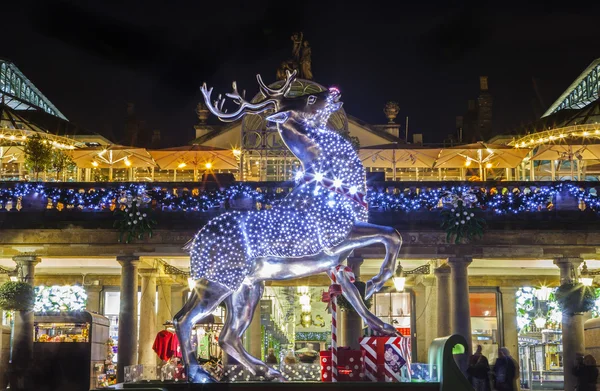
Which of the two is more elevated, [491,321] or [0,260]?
[0,260]

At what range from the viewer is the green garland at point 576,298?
1034 inches

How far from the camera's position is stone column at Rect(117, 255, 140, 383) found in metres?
27.5

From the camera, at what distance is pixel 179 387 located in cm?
1224

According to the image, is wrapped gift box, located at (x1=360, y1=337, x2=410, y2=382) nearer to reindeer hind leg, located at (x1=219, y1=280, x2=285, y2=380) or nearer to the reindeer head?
reindeer hind leg, located at (x1=219, y1=280, x2=285, y2=380)

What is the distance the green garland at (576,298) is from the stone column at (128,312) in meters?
12.9

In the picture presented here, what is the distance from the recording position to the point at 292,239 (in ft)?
41.0

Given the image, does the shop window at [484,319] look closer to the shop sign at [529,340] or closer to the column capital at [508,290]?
the column capital at [508,290]

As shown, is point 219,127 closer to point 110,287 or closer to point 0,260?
point 110,287

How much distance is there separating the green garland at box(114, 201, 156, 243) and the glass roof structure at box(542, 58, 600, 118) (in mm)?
27687

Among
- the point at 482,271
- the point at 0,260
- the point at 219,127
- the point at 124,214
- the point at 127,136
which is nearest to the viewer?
the point at 124,214

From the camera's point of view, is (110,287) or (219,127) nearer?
(110,287)

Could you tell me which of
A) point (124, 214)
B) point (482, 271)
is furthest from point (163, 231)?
point (482, 271)

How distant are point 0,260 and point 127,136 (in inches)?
804

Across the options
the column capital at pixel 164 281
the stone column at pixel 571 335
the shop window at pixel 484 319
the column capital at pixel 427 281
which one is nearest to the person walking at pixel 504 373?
the stone column at pixel 571 335
